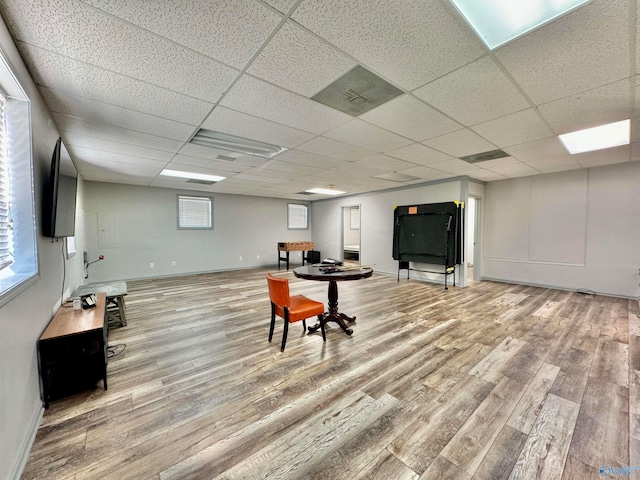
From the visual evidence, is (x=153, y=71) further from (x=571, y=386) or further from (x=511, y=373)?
(x=571, y=386)

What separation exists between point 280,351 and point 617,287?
6244mm

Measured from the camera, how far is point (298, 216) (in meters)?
9.66

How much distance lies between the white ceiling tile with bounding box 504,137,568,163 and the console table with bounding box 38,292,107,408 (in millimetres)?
5233

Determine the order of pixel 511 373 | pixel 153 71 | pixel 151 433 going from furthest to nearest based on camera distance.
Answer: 1. pixel 511 373
2. pixel 153 71
3. pixel 151 433

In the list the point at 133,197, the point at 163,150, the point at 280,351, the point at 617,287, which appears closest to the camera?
the point at 280,351

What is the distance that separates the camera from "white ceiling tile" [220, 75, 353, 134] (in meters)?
2.12

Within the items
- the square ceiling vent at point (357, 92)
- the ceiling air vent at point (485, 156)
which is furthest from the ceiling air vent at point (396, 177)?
the square ceiling vent at point (357, 92)

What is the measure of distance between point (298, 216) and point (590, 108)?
803 centimetres

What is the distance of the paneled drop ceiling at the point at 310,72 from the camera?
1390mm

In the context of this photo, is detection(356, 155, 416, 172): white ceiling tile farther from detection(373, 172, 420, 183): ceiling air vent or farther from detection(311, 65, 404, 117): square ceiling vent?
detection(311, 65, 404, 117): square ceiling vent

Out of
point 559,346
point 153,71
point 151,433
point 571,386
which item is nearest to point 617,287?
point 559,346

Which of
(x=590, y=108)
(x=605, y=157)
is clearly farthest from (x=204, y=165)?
(x=605, y=157)

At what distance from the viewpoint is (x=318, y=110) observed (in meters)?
2.47

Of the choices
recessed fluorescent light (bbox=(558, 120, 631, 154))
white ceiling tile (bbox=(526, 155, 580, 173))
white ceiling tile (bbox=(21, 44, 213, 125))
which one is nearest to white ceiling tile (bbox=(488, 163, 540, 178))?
white ceiling tile (bbox=(526, 155, 580, 173))
